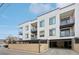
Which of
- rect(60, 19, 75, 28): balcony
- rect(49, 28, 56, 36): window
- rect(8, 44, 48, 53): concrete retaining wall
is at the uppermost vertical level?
rect(60, 19, 75, 28): balcony

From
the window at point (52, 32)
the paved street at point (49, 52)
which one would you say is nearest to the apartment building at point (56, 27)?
the window at point (52, 32)

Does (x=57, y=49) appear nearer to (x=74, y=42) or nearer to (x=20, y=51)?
(x=74, y=42)

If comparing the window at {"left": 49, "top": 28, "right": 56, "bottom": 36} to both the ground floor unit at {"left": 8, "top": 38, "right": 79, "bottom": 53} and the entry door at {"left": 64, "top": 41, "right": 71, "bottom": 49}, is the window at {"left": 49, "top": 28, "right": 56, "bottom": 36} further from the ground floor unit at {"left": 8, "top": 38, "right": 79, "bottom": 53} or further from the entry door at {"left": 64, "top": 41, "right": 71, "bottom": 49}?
the entry door at {"left": 64, "top": 41, "right": 71, "bottom": 49}

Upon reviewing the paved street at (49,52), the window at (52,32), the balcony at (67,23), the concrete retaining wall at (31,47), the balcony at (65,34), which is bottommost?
the paved street at (49,52)

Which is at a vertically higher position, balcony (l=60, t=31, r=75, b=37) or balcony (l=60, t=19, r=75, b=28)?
balcony (l=60, t=19, r=75, b=28)

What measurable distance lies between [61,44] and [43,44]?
403 mm


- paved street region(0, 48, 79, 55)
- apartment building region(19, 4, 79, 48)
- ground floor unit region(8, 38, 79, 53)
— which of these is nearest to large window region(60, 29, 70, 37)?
apartment building region(19, 4, 79, 48)

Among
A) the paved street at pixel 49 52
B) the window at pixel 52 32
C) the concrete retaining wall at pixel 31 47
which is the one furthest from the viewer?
the window at pixel 52 32

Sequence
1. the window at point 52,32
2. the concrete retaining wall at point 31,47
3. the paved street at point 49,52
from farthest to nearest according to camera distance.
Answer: the window at point 52,32
the concrete retaining wall at point 31,47
the paved street at point 49,52

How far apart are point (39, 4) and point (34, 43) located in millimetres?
891

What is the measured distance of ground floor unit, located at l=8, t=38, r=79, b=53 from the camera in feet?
12.7

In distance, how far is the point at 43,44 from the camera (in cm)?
398

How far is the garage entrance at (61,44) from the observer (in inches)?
154

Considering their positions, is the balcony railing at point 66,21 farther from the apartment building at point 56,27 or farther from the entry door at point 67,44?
the entry door at point 67,44
